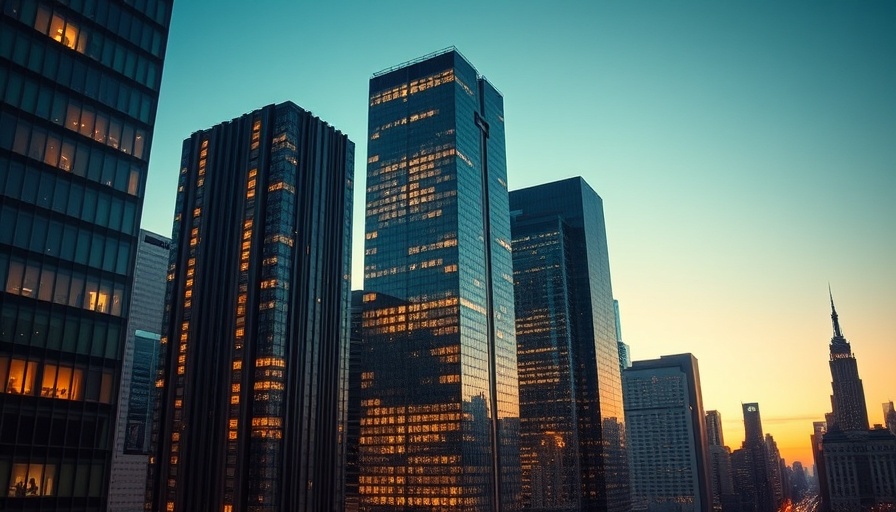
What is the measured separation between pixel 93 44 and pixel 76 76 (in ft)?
13.1

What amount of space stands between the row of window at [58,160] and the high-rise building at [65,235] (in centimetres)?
10

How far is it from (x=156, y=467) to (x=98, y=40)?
141923 mm

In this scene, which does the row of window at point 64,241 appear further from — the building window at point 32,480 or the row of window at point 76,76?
the building window at point 32,480

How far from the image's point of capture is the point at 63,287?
55.5m

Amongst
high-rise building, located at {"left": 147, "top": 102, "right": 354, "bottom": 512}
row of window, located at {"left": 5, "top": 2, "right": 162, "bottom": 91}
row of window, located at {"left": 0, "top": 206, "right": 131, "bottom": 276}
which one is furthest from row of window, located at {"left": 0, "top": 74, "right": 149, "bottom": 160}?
high-rise building, located at {"left": 147, "top": 102, "right": 354, "bottom": 512}

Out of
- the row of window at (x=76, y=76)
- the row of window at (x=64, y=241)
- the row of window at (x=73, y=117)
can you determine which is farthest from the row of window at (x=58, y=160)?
the row of window at (x=76, y=76)

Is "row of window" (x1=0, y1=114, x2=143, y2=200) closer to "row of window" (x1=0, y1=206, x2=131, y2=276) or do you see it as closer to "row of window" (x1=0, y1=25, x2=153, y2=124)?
"row of window" (x1=0, y1=206, x2=131, y2=276)

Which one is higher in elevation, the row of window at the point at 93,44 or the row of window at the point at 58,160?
the row of window at the point at 93,44

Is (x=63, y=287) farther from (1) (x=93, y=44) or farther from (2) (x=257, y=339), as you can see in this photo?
(2) (x=257, y=339)

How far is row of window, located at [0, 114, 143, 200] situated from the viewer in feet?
179

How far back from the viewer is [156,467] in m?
176

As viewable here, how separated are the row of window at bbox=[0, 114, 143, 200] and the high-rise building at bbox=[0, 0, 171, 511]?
0.32 feet

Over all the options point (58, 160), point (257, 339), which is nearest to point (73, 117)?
point (58, 160)

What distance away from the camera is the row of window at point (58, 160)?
5453cm
